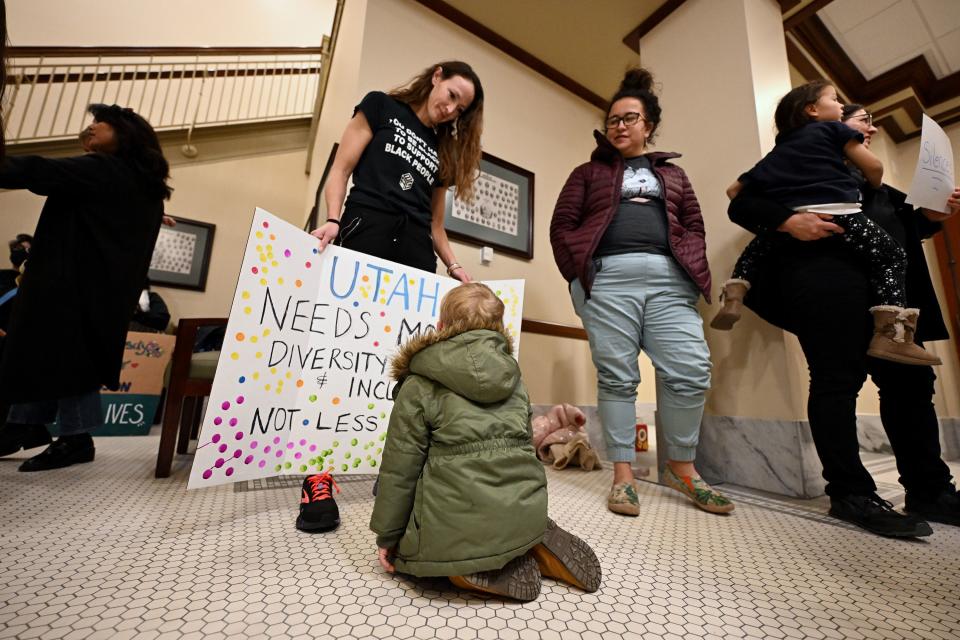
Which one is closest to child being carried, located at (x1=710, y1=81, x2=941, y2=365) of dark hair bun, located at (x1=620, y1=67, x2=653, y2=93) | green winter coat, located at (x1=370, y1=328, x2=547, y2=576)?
dark hair bun, located at (x1=620, y1=67, x2=653, y2=93)

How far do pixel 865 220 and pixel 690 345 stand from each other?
0.50 meters

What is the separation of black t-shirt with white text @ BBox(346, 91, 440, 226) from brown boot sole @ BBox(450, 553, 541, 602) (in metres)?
0.80

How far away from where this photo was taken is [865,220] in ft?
3.18

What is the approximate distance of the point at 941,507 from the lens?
96 centimetres

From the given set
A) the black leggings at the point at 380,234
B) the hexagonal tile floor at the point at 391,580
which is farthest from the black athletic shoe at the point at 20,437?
the black leggings at the point at 380,234

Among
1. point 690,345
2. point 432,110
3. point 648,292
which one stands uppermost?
point 432,110

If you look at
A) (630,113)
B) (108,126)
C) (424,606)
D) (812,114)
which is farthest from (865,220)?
(108,126)

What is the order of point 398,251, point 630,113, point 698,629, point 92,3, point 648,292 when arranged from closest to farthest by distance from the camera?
point 698,629 < point 398,251 < point 648,292 < point 630,113 < point 92,3

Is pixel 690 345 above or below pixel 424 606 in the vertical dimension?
above

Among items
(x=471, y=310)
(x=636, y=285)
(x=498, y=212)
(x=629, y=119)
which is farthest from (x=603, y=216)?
(x=498, y=212)

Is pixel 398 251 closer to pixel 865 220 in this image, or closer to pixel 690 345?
pixel 690 345

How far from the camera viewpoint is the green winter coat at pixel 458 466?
1.86 ft

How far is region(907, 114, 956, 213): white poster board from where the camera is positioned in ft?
2.95

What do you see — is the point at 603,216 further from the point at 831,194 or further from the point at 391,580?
the point at 391,580
